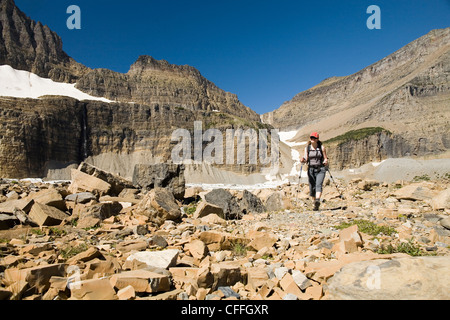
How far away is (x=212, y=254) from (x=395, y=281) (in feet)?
10.1

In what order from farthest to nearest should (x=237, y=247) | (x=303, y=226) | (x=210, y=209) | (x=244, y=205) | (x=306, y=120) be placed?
1. (x=306, y=120)
2. (x=244, y=205)
3. (x=210, y=209)
4. (x=303, y=226)
5. (x=237, y=247)

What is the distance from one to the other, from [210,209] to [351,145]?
9991 centimetres

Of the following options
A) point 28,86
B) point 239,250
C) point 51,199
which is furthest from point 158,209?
point 28,86

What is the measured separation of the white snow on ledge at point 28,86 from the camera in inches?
3484

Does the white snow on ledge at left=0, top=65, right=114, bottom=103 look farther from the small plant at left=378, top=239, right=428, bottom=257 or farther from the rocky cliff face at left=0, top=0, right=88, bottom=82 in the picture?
the small plant at left=378, top=239, right=428, bottom=257

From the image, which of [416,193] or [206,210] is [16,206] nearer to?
[206,210]

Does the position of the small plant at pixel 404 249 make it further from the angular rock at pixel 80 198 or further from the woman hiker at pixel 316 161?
the angular rock at pixel 80 198

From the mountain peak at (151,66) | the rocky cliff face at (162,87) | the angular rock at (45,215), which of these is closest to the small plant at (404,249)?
the angular rock at (45,215)

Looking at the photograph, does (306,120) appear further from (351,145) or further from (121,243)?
(121,243)

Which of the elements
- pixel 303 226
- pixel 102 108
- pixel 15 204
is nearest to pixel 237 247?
pixel 303 226

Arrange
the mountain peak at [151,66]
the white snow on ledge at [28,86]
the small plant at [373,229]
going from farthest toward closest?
the mountain peak at [151,66] < the white snow on ledge at [28,86] < the small plant at [373,229]

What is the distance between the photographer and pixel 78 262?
3895 millimetres

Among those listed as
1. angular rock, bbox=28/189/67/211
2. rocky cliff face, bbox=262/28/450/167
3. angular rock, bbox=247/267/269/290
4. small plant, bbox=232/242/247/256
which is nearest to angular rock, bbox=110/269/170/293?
angular rock, bbox=247/267/269/290

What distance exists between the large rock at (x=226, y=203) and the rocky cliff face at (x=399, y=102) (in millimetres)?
94655
